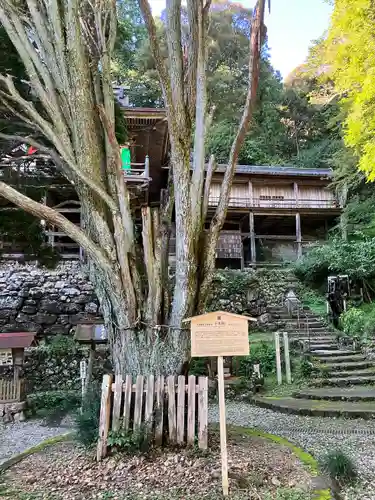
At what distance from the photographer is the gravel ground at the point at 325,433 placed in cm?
397

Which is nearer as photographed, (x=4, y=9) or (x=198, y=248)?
(x=198, y=248)

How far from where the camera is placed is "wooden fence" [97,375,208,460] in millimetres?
3998

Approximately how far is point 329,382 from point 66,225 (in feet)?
24.5

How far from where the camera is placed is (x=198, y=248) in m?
4.67

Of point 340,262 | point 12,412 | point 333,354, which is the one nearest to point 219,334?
point 12,412

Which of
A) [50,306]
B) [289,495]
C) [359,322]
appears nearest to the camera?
[289,495]

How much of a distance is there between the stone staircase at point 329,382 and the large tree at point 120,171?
4143mm

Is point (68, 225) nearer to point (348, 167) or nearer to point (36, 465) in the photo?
point (36, 465)

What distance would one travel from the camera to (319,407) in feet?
24.2

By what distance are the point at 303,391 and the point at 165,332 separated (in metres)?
5.65

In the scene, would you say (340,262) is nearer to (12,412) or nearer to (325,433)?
(325,433)

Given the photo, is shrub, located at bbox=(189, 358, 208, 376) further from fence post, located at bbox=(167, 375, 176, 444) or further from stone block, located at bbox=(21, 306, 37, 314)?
stone block, located at bbox=(21, 306, 37, 314)

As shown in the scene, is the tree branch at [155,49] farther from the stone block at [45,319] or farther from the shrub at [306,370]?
the stone block at [45,319]

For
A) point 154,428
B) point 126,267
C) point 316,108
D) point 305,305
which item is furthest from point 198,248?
point 316,108
